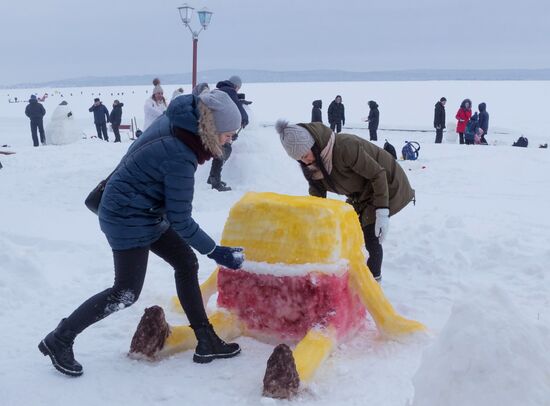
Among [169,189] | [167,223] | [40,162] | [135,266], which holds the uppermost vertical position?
[169,189]

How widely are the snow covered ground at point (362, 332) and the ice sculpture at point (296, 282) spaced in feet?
0.40

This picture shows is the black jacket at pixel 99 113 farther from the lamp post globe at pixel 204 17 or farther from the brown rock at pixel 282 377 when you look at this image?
the brown rock at pixel 282 377

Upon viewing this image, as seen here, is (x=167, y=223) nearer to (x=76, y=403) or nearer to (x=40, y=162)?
(x=76, y=403)

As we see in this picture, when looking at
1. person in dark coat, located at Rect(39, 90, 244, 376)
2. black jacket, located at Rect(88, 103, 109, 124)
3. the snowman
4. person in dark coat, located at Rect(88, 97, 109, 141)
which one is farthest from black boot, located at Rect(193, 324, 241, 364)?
the snowman

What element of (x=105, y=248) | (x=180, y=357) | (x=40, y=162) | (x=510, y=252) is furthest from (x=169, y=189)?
(x=40, y=162)

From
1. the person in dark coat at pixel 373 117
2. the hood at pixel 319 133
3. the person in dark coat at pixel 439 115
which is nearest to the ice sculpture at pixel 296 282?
the hood at pixel 319 133

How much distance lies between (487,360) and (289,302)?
1741 millimetres

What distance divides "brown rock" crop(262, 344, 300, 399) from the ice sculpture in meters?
0.36

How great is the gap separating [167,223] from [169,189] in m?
0.37

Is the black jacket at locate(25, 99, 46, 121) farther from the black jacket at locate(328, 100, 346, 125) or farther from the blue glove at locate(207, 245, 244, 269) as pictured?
the blue glove at locate(207, 245, 244, 269)

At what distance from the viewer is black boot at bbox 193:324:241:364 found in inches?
131

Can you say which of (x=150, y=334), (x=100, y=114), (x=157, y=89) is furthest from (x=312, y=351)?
(x=100, y=114)

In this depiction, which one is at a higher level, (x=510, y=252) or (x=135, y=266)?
(x=135, y=266)

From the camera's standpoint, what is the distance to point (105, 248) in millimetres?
5598
